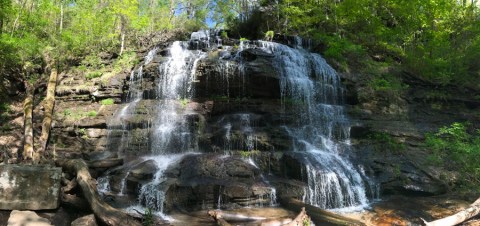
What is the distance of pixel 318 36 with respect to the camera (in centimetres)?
1819

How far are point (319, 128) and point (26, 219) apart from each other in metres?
9.81

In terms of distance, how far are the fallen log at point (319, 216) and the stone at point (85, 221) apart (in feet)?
13.9

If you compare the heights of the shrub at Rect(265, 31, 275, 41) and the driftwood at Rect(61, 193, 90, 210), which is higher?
the shrub at Rect(265, 31, 275, 41)

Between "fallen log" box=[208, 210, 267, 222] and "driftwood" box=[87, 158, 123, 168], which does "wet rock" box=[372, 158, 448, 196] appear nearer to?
"fallen log" box=[208, 210, 267, 222]

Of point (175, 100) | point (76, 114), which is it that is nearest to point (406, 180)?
point (175, 100)

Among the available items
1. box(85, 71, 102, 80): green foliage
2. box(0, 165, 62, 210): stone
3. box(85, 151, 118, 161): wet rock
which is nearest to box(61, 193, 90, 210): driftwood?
box(0, 165, 62, 210): stone

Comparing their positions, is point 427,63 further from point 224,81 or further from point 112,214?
point 112,214

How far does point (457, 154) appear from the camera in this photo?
35.5 feet

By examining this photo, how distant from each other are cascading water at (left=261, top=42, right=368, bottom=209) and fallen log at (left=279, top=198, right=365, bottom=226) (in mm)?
779

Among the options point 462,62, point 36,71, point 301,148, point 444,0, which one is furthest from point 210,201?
point 444,0

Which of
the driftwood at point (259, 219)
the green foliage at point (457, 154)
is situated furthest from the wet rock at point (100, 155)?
the green foliage at point (457, 154)

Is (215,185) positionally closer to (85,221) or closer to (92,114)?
(85,221)

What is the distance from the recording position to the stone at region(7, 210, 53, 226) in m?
4.97

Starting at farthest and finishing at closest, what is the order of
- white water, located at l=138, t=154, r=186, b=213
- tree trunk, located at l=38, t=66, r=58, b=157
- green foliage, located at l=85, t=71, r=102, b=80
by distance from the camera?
green foliage, located at l=85, t=71, r=102, b=80
tree trunk, located at l=38, t=66, r=58, b=157
white water, located at l=138, t=154, r=186, b=213
